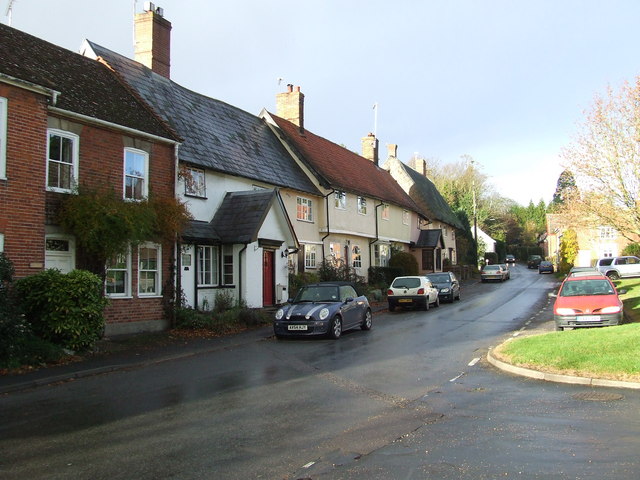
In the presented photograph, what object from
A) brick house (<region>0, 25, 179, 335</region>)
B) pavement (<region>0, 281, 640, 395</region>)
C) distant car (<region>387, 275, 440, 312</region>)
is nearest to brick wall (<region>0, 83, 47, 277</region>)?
brick house (<region>0, 25, 179, 335</region>)

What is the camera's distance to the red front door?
22448 mm

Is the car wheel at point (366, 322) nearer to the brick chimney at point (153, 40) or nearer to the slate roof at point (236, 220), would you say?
the slate roof at point (236, 220)

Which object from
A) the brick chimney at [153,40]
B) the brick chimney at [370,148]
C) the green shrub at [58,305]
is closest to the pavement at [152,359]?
the green shrub at [58,305]

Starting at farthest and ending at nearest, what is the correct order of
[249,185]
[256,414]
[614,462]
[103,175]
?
[249,185]
[103,175]
[256,414]
[614,462]

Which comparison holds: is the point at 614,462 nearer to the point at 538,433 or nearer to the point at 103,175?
the point at 538,433

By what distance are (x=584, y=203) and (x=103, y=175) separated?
2127 centimetres

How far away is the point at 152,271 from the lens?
16922 mm

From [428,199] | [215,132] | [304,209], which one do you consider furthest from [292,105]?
[428,199]

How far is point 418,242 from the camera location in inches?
1790

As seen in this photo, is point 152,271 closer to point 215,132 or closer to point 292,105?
point 215,132

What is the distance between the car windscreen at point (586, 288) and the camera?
51.4 ft

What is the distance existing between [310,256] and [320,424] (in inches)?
843

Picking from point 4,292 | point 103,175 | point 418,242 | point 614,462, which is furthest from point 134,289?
point 418,242

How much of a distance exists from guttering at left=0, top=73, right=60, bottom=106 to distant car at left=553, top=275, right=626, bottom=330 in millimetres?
13486
